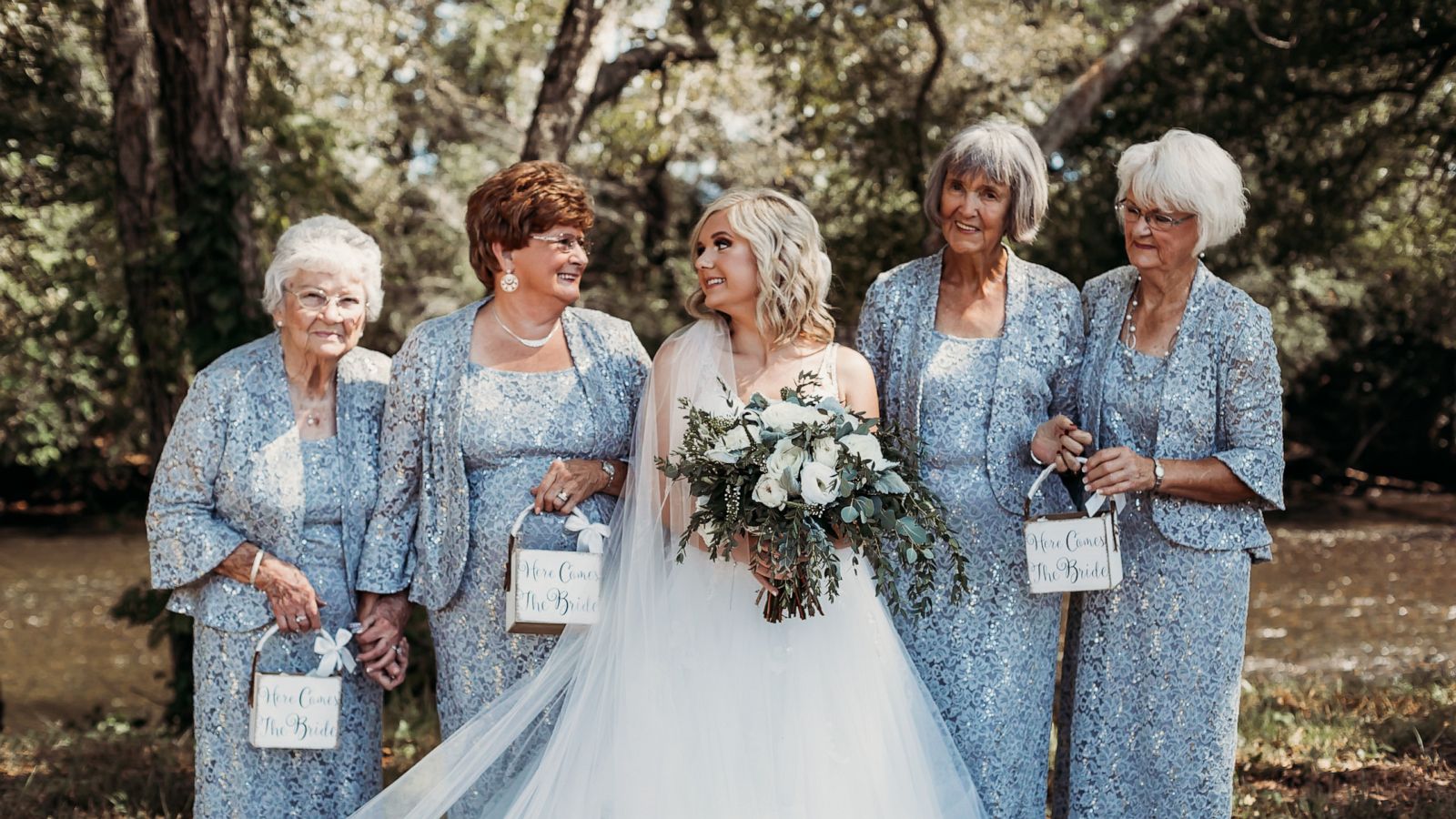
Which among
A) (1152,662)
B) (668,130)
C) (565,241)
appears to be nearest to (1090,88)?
(668,130)

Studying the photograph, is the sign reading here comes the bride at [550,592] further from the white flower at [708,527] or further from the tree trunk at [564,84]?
the tree trunk at [564,84]

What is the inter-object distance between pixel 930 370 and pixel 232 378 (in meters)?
2.02

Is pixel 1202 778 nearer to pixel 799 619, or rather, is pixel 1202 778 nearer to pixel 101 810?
pixel 799 619

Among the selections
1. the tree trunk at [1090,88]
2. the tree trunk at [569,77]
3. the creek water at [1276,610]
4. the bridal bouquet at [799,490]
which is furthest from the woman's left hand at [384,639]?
the tree trunk at [1090,88]

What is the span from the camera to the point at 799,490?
3215 mm

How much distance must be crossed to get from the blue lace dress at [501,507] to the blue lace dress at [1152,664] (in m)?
1.50

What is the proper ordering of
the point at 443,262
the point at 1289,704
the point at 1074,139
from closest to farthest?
1. the point at 1289,704
2. the point at 1074,139
3. the point at 443,262

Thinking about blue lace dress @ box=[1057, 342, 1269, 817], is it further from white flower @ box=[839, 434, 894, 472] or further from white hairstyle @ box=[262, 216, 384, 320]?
white hairstyle @ box=[262, 216, 384, 320]

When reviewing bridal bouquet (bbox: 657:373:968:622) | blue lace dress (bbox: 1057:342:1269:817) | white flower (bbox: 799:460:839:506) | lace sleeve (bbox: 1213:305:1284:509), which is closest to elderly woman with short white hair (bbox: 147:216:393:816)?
bridal bouquet (bbox: 657:373:968:622)

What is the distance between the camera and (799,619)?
3529mm

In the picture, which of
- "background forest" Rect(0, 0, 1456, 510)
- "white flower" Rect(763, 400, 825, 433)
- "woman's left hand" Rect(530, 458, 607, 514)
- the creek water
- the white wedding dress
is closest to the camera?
"white flower" Rect(763, 400, 825, 433)

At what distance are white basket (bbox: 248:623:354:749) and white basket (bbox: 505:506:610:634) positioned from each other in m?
0.54

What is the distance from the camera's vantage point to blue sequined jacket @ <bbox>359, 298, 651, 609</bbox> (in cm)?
376

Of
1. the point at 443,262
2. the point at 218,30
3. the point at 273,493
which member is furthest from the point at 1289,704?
the point at 443,262
